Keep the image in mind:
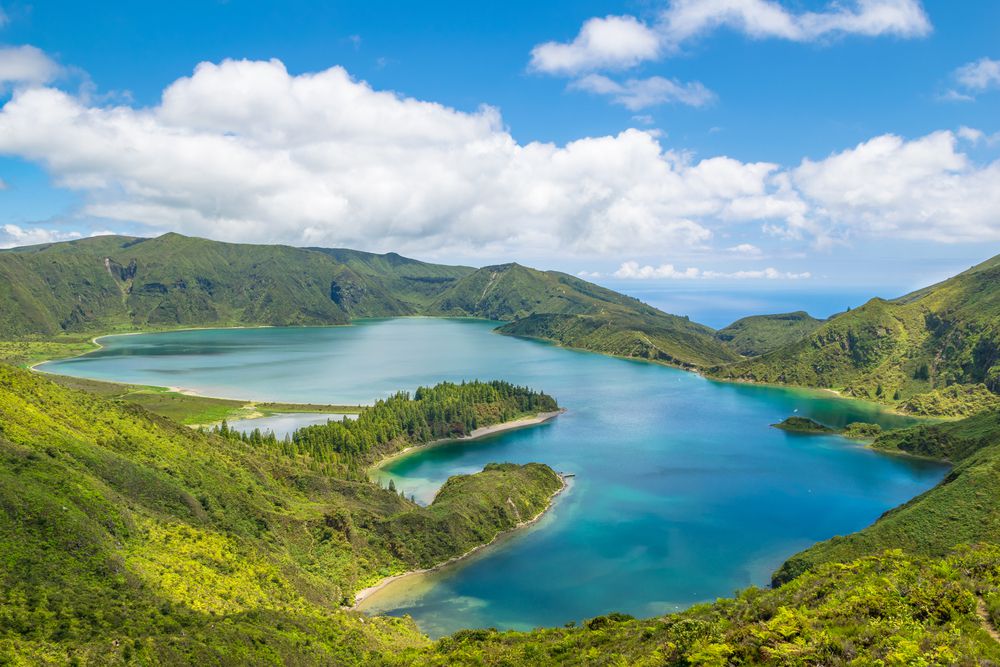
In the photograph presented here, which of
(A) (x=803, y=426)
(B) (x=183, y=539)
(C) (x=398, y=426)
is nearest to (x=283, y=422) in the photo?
(C) (x=398, y=426)

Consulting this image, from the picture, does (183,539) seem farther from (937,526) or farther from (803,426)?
(803,426)

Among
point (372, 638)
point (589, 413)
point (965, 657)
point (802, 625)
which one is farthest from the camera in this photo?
point (589, 413)

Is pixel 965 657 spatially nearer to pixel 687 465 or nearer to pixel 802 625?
pixel 802 625

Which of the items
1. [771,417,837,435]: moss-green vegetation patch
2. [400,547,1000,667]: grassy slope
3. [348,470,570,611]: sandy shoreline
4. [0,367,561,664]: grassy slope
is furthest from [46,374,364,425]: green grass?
[400,547,1000,667]: grassy slope

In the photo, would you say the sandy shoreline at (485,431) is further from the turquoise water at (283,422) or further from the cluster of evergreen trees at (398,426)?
the turquoise water at (283,422)

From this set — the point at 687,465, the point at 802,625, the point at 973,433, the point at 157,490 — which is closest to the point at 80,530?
the point at 157,490

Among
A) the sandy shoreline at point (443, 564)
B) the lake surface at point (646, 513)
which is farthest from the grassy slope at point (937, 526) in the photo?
the sandy shoreline at point (443, 564)
